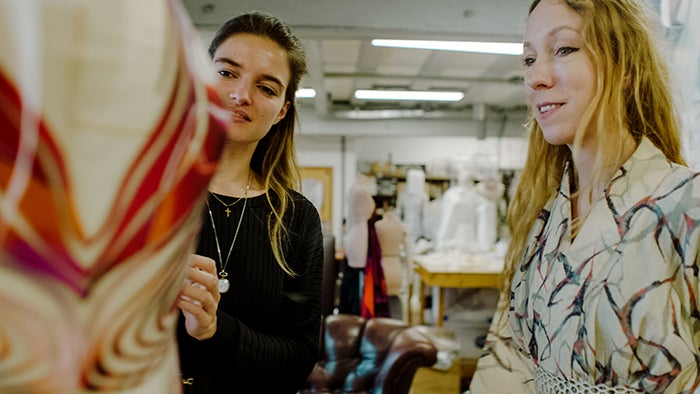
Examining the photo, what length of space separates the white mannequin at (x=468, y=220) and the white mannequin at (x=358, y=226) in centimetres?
139

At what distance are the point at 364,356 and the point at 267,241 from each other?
1563 mm

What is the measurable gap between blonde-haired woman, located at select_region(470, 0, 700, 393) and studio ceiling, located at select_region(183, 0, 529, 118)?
206mm

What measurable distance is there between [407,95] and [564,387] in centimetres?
569

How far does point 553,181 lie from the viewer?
969mm

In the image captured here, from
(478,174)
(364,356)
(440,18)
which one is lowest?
(364,356)

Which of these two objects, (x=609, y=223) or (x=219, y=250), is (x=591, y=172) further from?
(x=219, y=250)

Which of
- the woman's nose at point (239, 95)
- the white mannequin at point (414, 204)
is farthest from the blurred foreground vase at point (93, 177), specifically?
the white mannequin at point (414, 204)

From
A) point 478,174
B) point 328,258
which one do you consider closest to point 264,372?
point 328,258

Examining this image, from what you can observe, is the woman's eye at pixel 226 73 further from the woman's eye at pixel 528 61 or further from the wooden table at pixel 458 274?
the wooden table at pixel 458 274

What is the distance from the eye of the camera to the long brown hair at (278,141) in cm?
66

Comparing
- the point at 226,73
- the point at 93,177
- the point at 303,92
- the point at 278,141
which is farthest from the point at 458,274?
the point at 93,177

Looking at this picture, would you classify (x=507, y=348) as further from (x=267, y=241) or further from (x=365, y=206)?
(x=365, y=206)

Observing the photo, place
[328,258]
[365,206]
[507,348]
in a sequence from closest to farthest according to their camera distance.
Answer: [507,348] < [328,258] < [365,206]

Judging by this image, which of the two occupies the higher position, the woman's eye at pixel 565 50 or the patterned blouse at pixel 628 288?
the woman's eye at pixel 565 50
